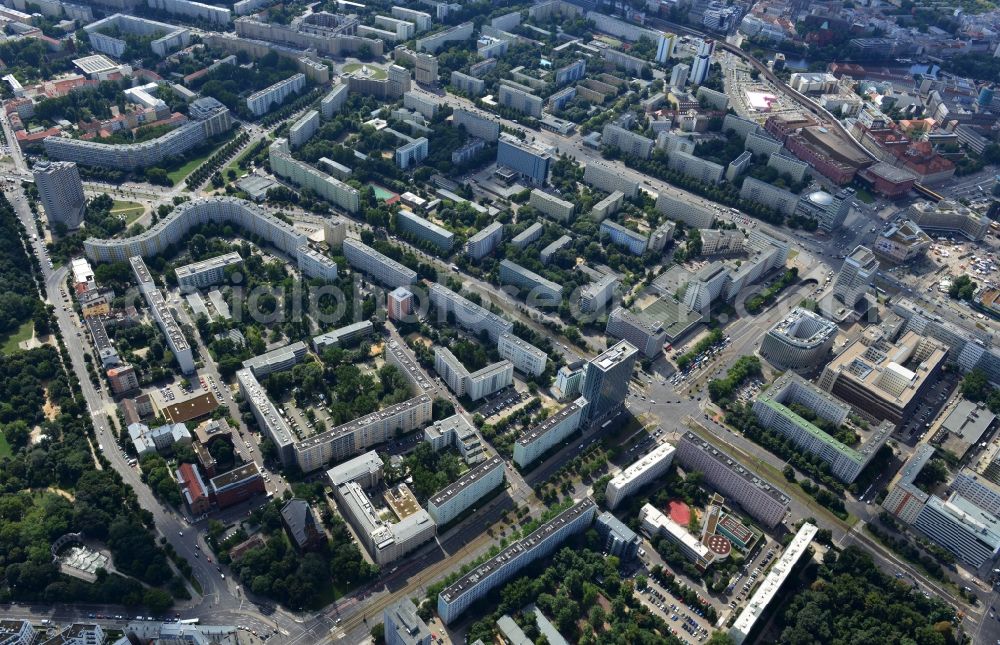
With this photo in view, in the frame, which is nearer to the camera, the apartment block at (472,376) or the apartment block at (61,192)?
the apartment block at (472,376)

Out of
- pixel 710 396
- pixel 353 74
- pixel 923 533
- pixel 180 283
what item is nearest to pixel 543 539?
pixel 710 396

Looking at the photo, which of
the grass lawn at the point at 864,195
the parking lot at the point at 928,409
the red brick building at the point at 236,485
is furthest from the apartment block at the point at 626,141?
the red brick building at the point at 236,485

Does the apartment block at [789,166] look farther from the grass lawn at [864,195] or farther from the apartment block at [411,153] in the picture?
the apartment block at [411,153]

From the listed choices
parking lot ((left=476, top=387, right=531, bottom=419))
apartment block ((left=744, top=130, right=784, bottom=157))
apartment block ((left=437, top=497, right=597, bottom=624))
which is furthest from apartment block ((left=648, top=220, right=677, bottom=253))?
apartment block ((left=437, top=497, right=597, bottom=624))

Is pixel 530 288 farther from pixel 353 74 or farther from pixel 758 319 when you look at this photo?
pixel 353 74

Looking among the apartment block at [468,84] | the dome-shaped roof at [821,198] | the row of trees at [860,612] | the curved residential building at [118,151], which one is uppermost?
the apartment block at [468,84]
